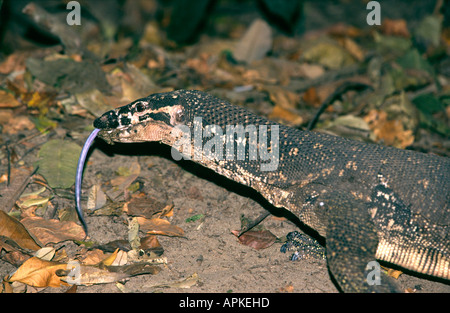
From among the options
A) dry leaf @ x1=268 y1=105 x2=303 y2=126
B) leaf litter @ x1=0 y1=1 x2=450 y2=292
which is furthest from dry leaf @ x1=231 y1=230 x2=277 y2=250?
dry leaf @ x1=268 y1=105 x2=303 y2=126

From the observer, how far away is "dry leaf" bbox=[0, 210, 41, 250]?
3672 mm

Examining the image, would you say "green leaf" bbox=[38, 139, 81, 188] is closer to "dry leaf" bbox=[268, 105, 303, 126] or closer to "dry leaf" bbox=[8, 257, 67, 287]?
"dry leaf" bbox=[8, 257, 67, 287]

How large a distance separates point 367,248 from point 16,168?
3.66 meters

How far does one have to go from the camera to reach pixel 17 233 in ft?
12.1

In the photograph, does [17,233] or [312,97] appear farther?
[312,97]

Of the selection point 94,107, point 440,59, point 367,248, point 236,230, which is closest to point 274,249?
point 236,230

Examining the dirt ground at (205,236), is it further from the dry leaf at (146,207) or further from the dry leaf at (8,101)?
the dry leaf at (8,101)

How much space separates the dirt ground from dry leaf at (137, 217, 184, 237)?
60 millimetres

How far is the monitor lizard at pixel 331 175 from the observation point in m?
3.41

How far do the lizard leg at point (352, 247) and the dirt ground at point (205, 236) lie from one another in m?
0.32

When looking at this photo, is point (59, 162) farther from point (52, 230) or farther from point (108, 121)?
point (108, 121)

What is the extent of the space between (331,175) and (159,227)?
1.67 m

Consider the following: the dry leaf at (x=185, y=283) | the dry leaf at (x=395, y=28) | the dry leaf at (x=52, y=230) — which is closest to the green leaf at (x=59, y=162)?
the dry leaf at (x=52, y=230)

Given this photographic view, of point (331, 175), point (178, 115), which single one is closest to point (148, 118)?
point (178, 115)
